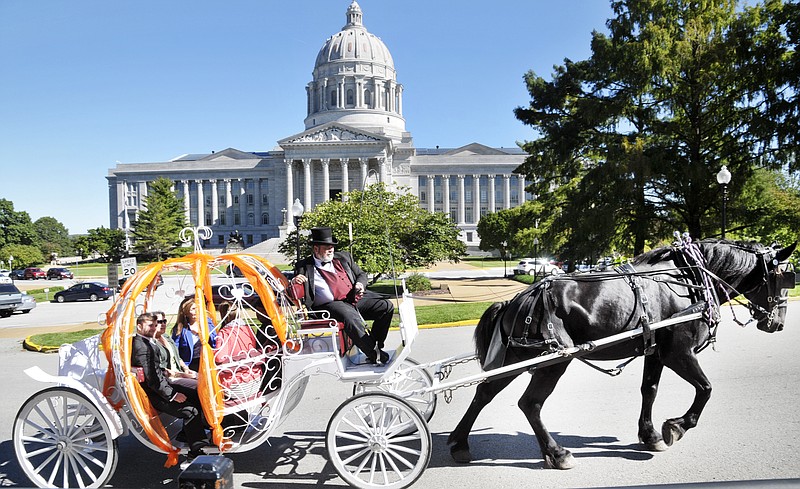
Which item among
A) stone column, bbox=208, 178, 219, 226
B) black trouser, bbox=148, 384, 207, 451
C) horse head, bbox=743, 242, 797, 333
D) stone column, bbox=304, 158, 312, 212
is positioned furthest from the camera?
stone column, bbox=208, 178, 219, 226

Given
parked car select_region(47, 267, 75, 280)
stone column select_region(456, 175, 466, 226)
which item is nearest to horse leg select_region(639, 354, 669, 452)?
parked car select_region(47, 267, 75, 280)

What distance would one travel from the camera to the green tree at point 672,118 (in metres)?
21.5

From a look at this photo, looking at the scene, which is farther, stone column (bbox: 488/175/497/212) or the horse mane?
stone column (bbox: 488/175/497/212)

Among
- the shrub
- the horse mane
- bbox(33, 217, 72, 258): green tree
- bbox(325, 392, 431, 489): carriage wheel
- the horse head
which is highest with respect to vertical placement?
bbox(33, 217, 72, 258): green tree

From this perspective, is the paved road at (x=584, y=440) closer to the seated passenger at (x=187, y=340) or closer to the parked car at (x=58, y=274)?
the seated passenger at (x=187, y=340)

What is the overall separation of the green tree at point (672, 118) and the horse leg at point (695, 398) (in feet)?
59.3

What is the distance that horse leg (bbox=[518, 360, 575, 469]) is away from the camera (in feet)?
16.1

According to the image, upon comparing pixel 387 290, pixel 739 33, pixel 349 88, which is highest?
pixel 349 88

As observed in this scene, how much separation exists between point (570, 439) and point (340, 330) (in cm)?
256

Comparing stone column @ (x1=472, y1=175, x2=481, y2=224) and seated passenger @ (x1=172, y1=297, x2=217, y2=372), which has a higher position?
stone column @ (x1=472, y1=175, x2=481, y2=224)

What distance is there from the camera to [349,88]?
349 ft

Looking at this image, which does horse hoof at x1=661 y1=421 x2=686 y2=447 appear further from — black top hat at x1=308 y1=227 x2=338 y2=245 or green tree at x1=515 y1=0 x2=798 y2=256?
green tree at x1=515 y1=0 x2=798 y2=256

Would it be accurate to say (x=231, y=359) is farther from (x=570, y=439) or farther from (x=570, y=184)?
(x=570, y=184)

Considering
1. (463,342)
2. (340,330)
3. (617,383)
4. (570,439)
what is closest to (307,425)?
(340,330)
